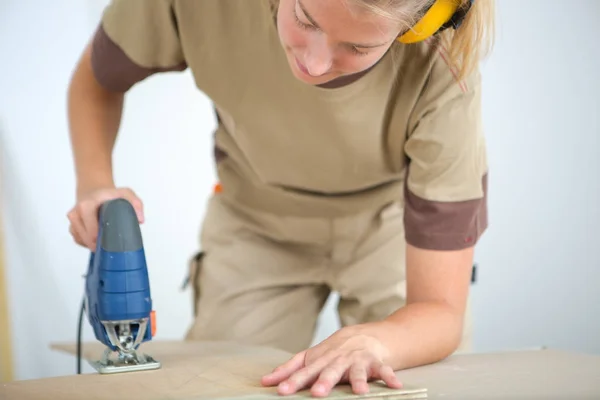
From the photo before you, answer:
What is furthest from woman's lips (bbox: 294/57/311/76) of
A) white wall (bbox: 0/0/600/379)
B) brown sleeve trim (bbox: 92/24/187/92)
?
white wall (bbox: 0/0/600/379)

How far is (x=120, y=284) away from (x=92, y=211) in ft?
0.41

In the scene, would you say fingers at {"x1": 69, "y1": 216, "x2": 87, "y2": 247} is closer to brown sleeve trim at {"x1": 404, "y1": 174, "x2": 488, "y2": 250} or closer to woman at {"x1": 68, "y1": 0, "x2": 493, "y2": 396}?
woman at {"x1": 68, "y1": 0, "x2": 493, "y2": 396}

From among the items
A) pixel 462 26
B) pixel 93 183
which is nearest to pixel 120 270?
pixel 93 183

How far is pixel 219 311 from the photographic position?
4.72 feet

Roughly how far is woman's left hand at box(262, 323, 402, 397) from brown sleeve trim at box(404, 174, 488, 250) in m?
0.19

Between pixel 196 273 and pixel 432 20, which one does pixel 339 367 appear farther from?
pixel 196 273

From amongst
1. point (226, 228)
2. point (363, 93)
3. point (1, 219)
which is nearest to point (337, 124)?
point (363, 93)

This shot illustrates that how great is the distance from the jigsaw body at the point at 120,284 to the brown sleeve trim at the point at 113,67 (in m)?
0.31

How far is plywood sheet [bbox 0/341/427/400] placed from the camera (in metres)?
0.82

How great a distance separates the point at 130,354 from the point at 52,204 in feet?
3.76

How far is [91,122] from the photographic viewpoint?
1238mm

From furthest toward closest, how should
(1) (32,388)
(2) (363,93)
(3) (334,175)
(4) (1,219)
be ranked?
(4) (1,219)
(3) (334,175)
(2) (363,93)
(1) (32,388)

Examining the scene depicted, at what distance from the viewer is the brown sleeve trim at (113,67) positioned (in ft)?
3.94

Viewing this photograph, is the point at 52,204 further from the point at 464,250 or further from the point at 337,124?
the point at 464,250
